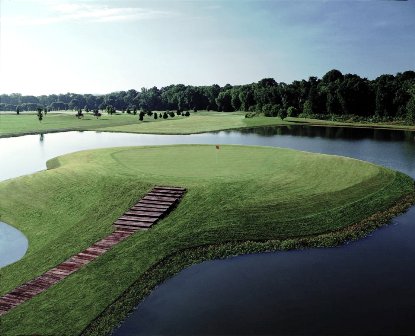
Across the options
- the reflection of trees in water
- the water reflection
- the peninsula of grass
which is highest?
the reflection of trees in water

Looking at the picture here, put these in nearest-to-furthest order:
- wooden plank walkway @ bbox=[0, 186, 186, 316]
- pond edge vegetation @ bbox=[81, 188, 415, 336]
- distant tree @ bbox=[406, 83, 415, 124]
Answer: pond edge vegetation @ bbox=[81, 188, 415, 336] → wooden plank walkway @ bbox=[0, 186, 186, 316] → distant tree @ bbox=[406, 83, 415, 124]

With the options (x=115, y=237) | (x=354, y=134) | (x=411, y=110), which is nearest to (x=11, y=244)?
(x=115, y=237)

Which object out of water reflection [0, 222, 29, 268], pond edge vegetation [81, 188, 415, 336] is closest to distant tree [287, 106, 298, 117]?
pond edge vegetation [81, 188, 415, 336]

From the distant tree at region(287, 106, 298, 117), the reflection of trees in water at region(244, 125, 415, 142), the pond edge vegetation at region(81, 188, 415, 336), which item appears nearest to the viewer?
the pond edge vegetation at region(81, 188, 415, 336)

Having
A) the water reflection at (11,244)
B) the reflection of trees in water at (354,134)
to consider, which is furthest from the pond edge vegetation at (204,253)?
the reflection of trees in water at (354,134)

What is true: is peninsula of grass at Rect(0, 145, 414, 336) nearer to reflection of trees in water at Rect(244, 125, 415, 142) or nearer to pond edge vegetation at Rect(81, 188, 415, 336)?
pond edge vegetation at Rect(81, 188, 415, 336)

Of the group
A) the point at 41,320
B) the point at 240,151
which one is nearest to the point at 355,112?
the point at 240,151

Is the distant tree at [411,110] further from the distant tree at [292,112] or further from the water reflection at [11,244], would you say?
the water reflection at [11,244]
